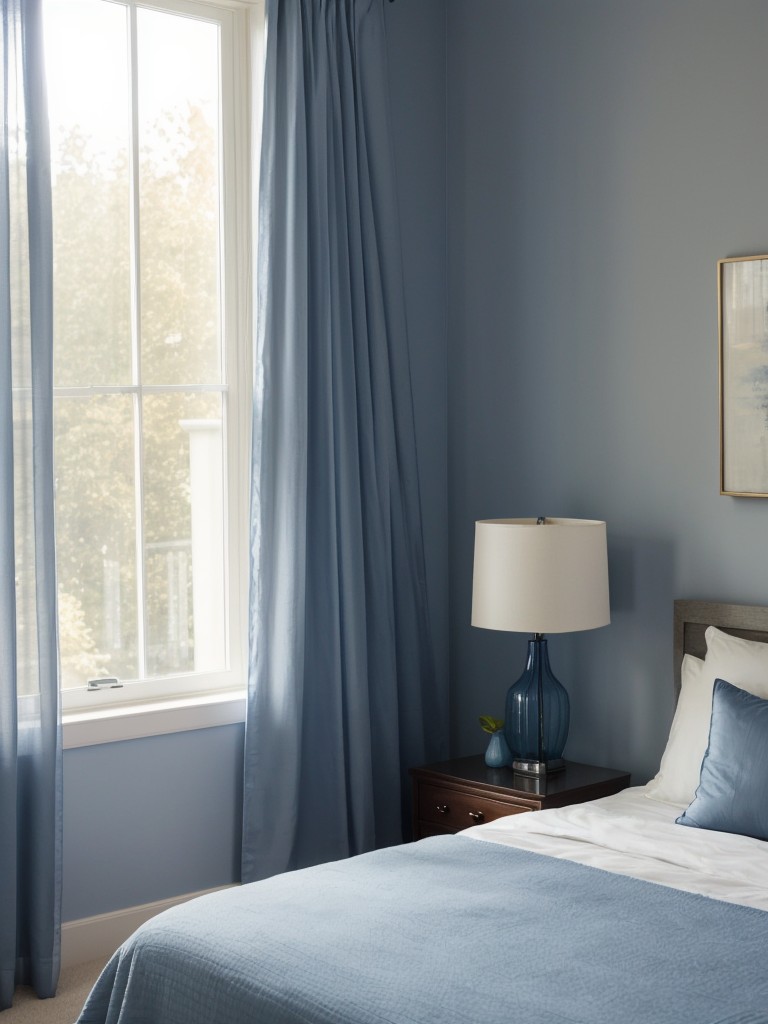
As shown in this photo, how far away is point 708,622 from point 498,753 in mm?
743

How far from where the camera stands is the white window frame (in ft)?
12.0

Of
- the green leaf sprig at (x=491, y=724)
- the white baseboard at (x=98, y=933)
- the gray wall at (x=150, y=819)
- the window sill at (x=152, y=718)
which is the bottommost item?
the white baseboard at (x=98, y=933)

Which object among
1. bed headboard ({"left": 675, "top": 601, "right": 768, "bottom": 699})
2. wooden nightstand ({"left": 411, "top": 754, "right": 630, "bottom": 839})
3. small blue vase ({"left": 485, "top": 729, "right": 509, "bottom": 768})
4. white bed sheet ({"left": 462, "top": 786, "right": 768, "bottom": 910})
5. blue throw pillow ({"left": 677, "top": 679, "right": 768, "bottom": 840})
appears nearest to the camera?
white bed sheet ({"left": 462, "top": 786, "right": 768, "bottom": 910})

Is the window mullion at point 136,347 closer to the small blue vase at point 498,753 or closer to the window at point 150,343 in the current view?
the window at point 150,343

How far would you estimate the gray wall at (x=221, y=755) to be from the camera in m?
3.42

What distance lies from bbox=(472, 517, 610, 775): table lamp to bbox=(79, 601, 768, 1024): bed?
0.50 metres

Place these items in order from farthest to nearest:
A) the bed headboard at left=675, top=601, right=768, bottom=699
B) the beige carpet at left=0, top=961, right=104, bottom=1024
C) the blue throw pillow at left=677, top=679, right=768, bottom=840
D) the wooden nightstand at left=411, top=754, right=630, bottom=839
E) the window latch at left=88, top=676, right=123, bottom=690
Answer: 1. the window latch at left=88, top=676, right=123, bottom=690
2. the wooden nightstand at left=411, top=754, right=630, bottom=839
3. the bed headboard at left=675, top=601, right=768, bottom=699
4. the beige carpet at left=0, top=961, right=104, bottom=1024
5. the blue throw pillow at left=677, top=679, right=768, bottom=840

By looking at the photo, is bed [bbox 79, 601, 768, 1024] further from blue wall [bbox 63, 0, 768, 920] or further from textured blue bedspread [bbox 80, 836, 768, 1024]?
blue wall [bbox 63, 0, 768, 920]

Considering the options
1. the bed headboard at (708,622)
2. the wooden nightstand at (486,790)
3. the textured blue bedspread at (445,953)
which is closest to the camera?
the textured blue bedspread at (445,953)

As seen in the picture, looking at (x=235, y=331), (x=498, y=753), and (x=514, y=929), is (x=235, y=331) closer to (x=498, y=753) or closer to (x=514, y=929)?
(x=498, y=753)

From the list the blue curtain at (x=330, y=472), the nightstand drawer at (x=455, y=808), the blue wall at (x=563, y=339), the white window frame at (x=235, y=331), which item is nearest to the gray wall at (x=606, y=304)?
the blue wall at (x=563, y=339)

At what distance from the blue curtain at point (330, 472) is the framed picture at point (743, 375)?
3.48ft

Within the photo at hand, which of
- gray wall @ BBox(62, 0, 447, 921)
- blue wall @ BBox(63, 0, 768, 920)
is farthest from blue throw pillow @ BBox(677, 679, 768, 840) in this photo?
gray wall @ BBox(62, 0, 447, 921)

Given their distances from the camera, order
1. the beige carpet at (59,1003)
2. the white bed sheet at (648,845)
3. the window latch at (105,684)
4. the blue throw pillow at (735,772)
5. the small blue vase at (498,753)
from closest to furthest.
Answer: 1. the white bed sheet at (648,845)
2. the blue throw pillow at (735,772)
3. the beige carpet at (59,1003)
4. the window latch at (105,684)
5. the small blue vase at (498,753)
